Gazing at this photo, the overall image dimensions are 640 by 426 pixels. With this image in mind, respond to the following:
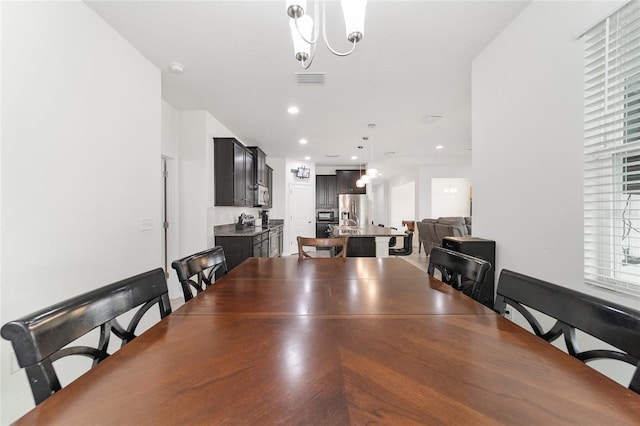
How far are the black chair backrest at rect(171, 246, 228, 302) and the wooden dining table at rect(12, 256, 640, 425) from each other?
0.26 m

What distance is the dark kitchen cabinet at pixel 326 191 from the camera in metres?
8.02

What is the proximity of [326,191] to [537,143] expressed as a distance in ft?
21.2

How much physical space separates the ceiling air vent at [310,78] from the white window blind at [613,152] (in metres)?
1.98

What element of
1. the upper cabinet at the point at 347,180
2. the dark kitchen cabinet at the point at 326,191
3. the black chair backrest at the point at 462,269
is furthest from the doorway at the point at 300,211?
the black chair backrest at the point at 462,269

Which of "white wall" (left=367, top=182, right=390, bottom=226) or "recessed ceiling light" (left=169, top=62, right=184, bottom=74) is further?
"white wall" (left=367, top=182, right=390, bottom=226)


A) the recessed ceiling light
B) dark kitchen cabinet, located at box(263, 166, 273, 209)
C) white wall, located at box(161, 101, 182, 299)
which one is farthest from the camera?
dark kitchen cabinet, located at box(263, 166, 273, 209)

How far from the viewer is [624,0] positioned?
1.25 m

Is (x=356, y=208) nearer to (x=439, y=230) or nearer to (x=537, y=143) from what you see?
(x=439, y=230)

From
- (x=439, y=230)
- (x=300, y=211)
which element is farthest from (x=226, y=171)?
(x=439, y=230)

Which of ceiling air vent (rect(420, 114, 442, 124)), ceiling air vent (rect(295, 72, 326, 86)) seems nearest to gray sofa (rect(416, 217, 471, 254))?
ceiling air vent (rect(420, 114, 442, 124))

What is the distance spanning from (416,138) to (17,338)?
→ 5.35 meters

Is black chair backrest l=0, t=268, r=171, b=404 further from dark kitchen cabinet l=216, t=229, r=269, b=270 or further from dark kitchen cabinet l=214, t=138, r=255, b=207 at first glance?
dark kitchen cabinet l=214, t=138, r=255, b=207

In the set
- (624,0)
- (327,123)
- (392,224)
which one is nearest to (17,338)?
(624,0)

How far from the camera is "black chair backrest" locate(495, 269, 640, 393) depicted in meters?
0.63
